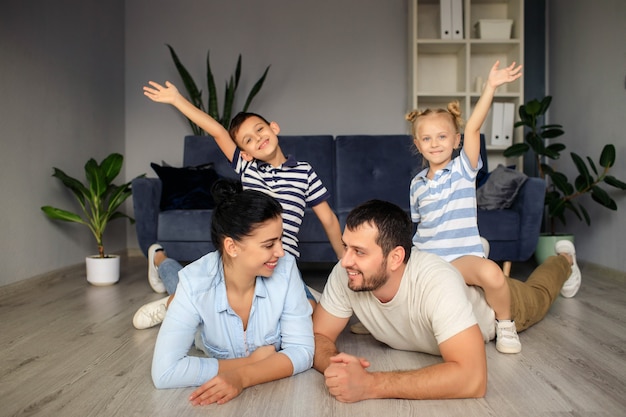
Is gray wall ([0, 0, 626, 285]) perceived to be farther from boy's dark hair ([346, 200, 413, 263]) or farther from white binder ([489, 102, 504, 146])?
boy's dark hair ([346, 200, 413, 263])

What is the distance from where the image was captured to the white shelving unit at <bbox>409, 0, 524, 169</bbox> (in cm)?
434

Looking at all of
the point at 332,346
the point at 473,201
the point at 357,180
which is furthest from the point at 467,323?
the point at 357,180

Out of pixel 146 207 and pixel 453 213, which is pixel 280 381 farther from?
pixel 146 207

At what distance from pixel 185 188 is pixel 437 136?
184 cm

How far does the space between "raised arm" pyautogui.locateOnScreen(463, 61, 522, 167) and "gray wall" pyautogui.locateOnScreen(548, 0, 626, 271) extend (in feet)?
6.22

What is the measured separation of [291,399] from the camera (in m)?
1.43

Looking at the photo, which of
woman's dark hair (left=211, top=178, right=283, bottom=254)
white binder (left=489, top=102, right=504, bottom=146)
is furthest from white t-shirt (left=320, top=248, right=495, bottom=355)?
white binder (left=489, top=102, right=504, bottom=146)

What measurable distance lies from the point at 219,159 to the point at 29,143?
1.16 metres

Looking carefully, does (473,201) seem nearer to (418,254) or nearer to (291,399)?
(418,254)

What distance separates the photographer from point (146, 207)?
10.6 feet

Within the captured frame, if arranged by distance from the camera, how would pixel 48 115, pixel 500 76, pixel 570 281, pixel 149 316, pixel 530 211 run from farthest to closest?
pixel 48 115
pixel 530 211
pixel 570 281
pixel 149 316
pixel 500 76

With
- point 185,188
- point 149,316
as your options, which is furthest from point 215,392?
point 185,188

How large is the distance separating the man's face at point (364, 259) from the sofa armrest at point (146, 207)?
6.65ft

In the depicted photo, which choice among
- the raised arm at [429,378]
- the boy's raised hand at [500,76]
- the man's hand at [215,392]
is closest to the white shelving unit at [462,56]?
the boy's raised hand at [500,76]
